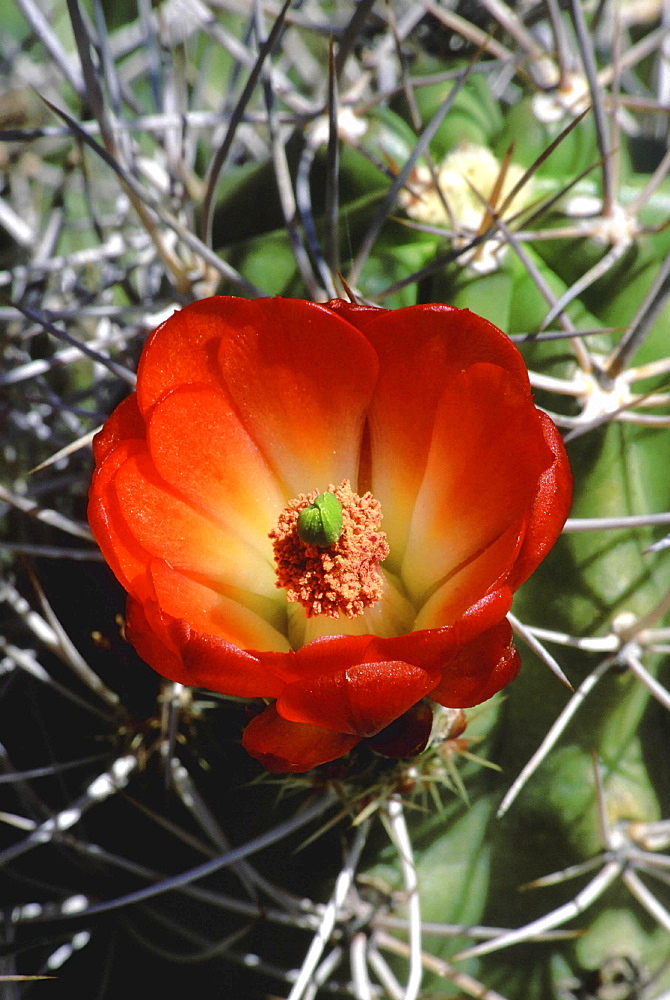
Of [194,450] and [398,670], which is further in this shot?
[194,450]

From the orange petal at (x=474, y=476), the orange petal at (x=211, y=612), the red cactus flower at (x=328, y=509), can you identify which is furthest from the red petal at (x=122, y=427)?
the orange petal at (x=474, y=476)

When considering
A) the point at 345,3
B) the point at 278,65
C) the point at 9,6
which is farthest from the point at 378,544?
the point at 9,6

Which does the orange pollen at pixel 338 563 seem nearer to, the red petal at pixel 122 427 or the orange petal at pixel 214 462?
the orange petal at pixel 214 462

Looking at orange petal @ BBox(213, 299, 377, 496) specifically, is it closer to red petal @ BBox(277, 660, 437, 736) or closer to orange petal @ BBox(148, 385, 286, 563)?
orange petal @ BBox(148, 385, 286, 563)

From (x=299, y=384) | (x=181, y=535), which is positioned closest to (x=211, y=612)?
(x=181, y=535)

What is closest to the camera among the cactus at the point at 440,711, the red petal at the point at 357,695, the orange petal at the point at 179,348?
the red petal at the point at 357,695

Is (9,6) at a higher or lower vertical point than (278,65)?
higher

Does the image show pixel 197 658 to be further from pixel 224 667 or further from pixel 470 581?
pixel 470 581

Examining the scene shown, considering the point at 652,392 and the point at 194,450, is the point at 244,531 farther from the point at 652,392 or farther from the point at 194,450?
the point at 652,392
